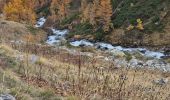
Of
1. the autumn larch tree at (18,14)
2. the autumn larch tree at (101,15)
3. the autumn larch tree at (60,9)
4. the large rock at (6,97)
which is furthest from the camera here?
the autumn larch tree at (60,9)

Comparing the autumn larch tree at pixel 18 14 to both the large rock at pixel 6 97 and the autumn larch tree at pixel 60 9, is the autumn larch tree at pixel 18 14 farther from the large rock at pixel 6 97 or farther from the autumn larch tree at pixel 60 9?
the large rock at pixel 6 97

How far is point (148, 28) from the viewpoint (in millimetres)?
89688

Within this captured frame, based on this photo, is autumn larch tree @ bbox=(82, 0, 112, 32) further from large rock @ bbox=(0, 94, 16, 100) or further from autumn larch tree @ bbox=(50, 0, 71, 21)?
large rock @ bbox=(0, 94, 16, 100)

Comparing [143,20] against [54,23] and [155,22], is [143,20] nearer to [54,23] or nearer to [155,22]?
[155,22]

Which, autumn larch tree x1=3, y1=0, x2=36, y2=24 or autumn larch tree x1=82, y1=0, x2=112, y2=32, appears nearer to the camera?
autumn larch tree x1=82, y1=0, x2=112, y2=32

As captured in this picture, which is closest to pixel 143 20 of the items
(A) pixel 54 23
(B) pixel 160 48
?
(B) pixel 160 48

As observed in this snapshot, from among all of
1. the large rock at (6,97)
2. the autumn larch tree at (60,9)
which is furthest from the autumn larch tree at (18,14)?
the large rock at (6,97)

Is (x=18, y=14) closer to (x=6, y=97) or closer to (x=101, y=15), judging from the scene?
(x=101, y=15)

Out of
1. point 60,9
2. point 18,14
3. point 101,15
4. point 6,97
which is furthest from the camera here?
point 60,9

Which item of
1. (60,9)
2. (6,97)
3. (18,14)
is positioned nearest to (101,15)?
(60,9)

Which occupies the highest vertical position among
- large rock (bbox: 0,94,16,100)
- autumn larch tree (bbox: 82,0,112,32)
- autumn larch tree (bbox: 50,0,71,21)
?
large rock (bbox: 0,94,16,100)

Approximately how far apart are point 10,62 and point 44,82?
3325 millimetres

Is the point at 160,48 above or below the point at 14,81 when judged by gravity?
below

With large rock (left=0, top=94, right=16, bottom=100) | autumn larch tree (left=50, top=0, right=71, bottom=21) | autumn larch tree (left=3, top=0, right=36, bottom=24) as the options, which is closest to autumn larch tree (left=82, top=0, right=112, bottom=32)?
autumn larch tree (left=3, top=0, right=36, bottom=24)
